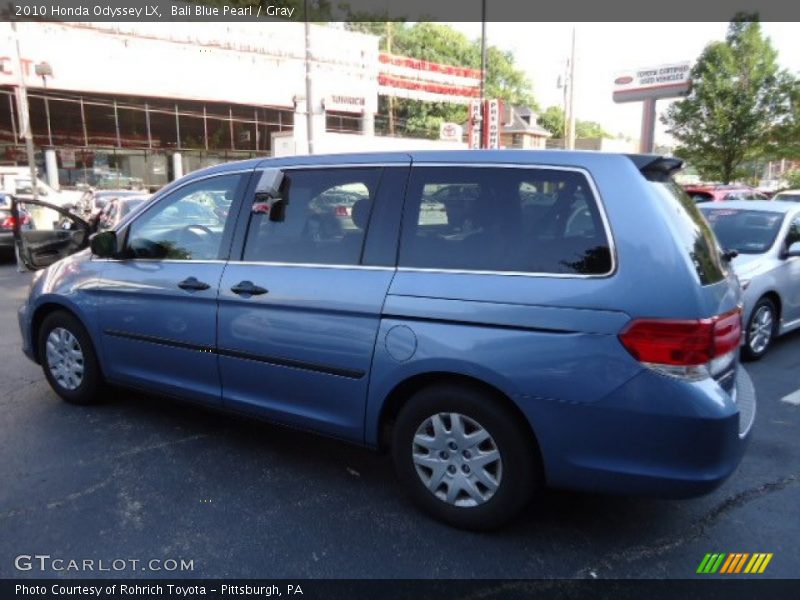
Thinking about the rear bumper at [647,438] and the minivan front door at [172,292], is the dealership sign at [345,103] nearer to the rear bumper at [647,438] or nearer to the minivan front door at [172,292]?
the minivan front door at [172,292]

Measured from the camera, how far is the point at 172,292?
3777 millimetres

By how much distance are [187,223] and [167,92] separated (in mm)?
Answer: 27535

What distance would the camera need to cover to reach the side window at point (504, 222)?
2.69 meters

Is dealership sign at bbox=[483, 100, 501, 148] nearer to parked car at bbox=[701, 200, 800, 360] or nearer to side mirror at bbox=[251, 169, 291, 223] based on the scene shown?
parked car at bbox=[701, 200, 800, 360]

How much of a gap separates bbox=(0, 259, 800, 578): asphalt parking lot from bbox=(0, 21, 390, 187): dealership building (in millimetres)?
20543

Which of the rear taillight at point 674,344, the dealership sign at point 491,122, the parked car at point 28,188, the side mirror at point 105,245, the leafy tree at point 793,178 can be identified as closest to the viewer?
the rear taillight at point 674,344

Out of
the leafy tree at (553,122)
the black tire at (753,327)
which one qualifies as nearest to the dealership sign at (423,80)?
the black tire at (753,327)

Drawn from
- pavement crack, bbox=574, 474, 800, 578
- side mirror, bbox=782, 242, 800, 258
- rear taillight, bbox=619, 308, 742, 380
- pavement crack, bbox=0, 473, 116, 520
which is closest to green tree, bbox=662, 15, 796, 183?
side mirror, bbox=782, 242, 800, 258

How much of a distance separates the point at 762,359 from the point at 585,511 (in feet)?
12.4

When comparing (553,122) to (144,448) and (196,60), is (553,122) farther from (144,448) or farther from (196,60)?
(144,448)

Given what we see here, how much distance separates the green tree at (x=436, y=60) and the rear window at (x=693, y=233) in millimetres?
44485

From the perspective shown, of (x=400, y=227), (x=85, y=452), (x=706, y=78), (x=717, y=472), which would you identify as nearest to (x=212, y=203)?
(x=400, y=227)

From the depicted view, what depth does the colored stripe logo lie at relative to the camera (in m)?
2.70
